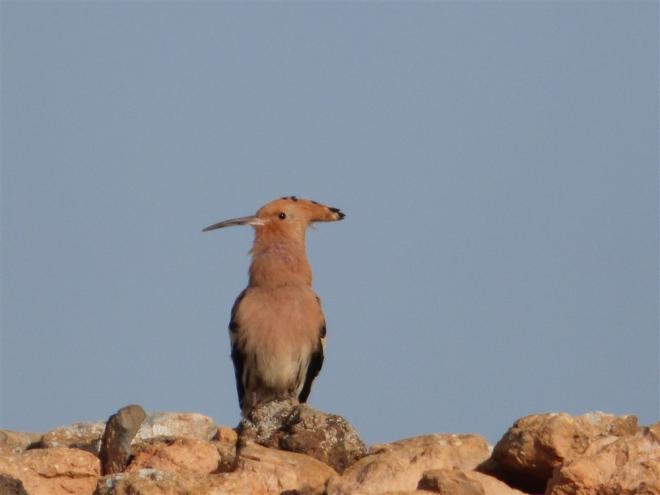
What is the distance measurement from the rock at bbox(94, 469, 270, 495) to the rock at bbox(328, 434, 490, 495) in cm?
48

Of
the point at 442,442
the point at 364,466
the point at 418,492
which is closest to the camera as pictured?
the point at 418,492

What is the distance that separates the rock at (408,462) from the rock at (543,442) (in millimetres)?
165

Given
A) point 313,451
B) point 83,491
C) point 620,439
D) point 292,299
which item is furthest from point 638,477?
point 292,299

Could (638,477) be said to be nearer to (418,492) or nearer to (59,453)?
(418,492)

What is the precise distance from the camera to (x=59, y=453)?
28.0 feet

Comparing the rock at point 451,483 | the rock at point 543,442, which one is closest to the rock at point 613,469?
the rock at point 543,442

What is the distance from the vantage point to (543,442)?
26.5 feet

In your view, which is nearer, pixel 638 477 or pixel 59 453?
pixel 638 477

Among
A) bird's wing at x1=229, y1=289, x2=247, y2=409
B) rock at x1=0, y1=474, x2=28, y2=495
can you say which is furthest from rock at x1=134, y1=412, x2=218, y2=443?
bird's wing at x1=229, y1=289, x2=247, y2=409

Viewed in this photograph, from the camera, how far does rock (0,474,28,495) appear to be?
7520mm

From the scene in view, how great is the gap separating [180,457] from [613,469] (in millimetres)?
2538

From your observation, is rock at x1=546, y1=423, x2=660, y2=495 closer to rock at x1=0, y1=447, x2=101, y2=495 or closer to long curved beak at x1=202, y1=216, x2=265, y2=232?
rock at x1=0, y1=447, x2=101, y2=495

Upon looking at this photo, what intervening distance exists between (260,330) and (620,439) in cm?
615

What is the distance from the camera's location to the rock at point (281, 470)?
26.1ft
